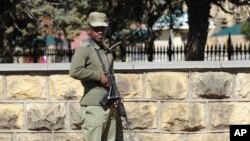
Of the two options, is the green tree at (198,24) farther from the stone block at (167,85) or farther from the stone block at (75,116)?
the stone block at (75,116)

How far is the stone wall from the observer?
21.7ft

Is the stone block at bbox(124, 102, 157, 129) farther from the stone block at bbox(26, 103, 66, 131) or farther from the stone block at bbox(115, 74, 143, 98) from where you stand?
the stone block at bbox(26, 103, 66, 131)

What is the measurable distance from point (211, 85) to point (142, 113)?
0.95 meters

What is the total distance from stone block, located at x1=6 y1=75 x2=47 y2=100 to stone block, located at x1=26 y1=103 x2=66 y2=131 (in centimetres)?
13

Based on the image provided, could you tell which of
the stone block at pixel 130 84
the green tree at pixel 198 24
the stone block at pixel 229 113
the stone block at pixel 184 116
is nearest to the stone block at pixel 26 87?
the stone block at pixel 130 84

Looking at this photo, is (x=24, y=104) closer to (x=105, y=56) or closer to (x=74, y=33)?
(x=105, y=56)

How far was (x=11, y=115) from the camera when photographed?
6.94m

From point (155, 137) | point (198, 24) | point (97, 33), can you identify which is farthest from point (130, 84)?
point (198, 24)

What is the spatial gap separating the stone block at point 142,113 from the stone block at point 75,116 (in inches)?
25.0

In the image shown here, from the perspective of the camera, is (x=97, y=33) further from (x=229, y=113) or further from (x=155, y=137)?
(x=229, y=113)

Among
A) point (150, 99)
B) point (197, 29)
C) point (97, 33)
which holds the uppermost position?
point (97, 33)

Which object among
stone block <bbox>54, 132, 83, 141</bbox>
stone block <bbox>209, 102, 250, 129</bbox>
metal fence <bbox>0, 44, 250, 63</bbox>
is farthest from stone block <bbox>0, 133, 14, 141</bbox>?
metal fence <bbox>0, 44, 250, 63</bbox>

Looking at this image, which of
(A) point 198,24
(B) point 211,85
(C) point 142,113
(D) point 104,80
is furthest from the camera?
(A) point 198,24

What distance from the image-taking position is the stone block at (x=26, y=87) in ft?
22.6
